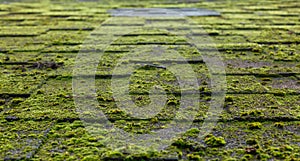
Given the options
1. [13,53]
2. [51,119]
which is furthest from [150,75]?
[13,53]

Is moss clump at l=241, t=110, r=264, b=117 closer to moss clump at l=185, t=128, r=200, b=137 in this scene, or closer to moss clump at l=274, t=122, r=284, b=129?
moss clump at l=274, t=122, r=284, b=129

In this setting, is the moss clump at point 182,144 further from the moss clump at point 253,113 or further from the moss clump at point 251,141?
the moss clump at point 253,113

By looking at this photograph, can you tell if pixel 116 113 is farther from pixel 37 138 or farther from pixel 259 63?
pixel 259 63

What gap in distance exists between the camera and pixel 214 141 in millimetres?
1262

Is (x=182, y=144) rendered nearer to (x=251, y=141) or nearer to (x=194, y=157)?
(x=194, y=157)

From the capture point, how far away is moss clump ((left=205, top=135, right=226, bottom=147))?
4.08 ft

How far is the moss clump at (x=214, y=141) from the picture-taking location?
1.24 metres

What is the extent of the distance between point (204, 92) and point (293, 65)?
676mm

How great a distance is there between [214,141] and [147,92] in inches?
20.7

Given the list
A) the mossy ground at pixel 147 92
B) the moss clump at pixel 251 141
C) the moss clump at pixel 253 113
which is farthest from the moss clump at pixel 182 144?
the moss clump at pixel 253 113

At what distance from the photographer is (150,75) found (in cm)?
197

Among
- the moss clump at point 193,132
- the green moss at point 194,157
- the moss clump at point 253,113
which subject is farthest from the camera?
the moss clump at point 253,113

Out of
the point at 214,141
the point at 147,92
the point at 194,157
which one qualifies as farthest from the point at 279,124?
the point at 147,92

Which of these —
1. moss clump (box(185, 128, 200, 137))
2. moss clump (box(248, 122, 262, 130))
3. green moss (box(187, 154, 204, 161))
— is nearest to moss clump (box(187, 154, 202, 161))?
green moss (box(187, 154, 204, 161))
